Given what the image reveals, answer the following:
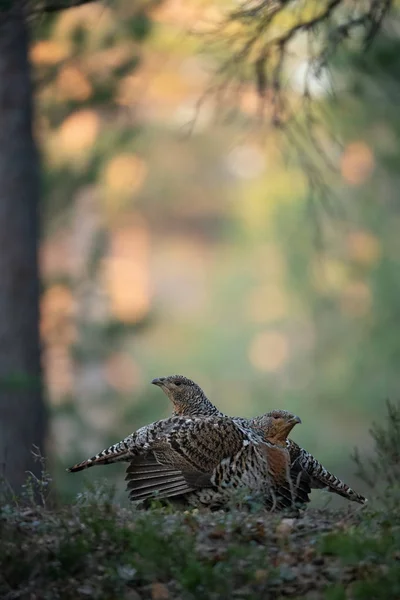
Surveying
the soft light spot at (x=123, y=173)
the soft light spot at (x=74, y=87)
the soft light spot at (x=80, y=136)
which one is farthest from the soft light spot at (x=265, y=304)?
the soft light spot at (x=74, y=87)

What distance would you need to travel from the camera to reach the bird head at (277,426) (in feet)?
20.9

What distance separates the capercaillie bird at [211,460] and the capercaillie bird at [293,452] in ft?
0.47

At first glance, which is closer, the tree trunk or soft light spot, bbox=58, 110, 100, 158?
the tree trunk

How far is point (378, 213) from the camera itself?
88.2 ft

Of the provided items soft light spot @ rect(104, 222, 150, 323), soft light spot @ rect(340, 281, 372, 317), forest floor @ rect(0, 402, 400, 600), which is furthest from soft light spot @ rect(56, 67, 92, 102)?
soft light spot @ rect(104, 222, 150, 323)

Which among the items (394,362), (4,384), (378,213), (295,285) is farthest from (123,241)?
(4,384)

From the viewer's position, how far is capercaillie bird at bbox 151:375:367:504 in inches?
255

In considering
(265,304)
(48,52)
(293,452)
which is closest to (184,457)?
(293,452)

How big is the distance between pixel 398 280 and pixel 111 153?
34.8 ft

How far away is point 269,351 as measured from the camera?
1658 inches

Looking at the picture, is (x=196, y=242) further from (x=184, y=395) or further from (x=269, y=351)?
(x=184, y=395)

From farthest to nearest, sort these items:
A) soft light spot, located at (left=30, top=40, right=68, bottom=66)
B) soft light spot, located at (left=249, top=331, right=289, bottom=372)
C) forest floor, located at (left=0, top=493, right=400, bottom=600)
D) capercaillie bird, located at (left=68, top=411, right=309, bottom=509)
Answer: soft light spot, located at (left=249, top=331, right=289, bottom=372), soft light spot, located at (left=30, top=40, right=68, bottom=66), capercaillie bird, located at (left=68, top=411, right=309, bottom=509), forest floor, located at (left=0, top=493, right=400, bottom=600)

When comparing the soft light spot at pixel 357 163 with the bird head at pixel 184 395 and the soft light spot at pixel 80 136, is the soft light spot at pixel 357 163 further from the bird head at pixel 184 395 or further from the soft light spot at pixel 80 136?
the bird head at pixel 184 395

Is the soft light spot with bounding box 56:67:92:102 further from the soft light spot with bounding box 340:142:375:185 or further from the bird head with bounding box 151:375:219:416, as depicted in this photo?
the soft light spot with bounding box 340:142:375:185
